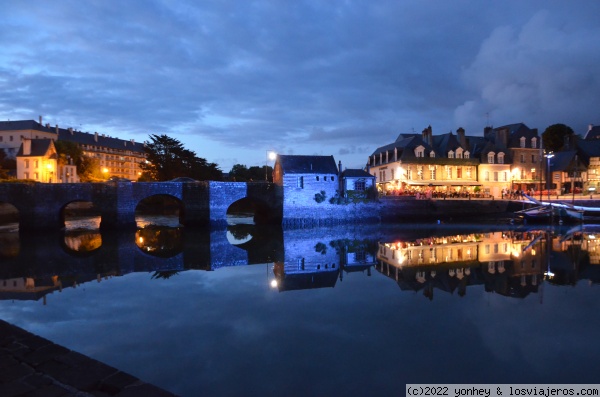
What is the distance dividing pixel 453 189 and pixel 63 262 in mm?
47305

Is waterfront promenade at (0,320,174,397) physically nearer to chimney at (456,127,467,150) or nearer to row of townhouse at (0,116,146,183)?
chimney at (456,127,467,150)

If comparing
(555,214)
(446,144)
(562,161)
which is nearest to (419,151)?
(446,144)

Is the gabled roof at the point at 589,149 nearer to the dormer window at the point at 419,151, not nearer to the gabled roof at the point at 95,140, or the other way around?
the dormer window at the point at 419,151

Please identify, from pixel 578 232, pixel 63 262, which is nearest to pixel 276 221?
pixel 63 262

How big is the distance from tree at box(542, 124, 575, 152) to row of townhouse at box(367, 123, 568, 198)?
16.1 metres

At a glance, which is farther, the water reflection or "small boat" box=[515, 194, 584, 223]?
"small boat" box=[515, 194, 584, 223]

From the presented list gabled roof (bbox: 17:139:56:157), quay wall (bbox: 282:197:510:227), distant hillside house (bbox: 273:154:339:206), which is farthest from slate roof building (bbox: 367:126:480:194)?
gabled roof (bbox: 17:139:56:157)

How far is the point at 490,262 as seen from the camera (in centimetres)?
1788

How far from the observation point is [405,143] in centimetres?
5372

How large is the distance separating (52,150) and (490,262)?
68740 millimetres

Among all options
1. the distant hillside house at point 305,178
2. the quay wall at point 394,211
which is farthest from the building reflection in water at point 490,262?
the distant hillside house at point 305,178

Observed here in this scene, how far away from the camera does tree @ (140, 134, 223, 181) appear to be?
62.2 m

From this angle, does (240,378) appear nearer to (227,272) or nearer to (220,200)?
(227,272)

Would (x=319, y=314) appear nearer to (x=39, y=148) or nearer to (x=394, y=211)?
(x=394, y=211)
